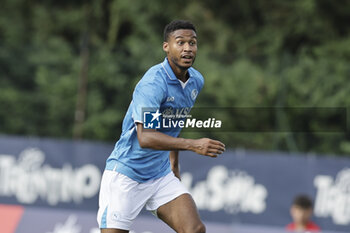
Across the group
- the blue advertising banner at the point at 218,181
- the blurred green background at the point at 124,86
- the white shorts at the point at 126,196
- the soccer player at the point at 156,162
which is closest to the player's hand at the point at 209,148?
the soccer player at the point at 156,162

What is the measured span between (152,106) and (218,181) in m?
7.41

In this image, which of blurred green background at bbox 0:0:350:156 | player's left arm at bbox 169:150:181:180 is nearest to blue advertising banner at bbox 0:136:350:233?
blurred green background at bbox 0:0:350:156

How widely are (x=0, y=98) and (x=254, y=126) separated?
548 cm

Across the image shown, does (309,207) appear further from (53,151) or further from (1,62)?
(1,62)

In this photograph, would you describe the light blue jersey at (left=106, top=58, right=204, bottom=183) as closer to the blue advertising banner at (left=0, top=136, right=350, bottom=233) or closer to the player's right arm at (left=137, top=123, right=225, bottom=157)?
the player's right arm at (left=137, top=123, right=225, bottom=157)

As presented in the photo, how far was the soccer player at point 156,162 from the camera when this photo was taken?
19.9 feet

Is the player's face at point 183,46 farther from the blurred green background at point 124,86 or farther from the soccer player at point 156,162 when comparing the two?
the blurred green background at point 124,86

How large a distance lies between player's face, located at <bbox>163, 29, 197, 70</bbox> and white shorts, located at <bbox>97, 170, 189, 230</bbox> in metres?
1.11

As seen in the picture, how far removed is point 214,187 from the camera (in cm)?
1312

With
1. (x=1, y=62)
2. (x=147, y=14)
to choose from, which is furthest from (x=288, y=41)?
(x=1, y=62)

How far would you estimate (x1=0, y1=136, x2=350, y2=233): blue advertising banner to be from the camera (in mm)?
12602

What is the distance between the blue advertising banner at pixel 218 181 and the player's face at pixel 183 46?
614 cm

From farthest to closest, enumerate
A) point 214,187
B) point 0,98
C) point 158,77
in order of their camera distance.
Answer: point 0,98 → point 214,187 → point 158,77

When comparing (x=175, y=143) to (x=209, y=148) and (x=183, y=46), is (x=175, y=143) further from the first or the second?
(x=183, y=46)
